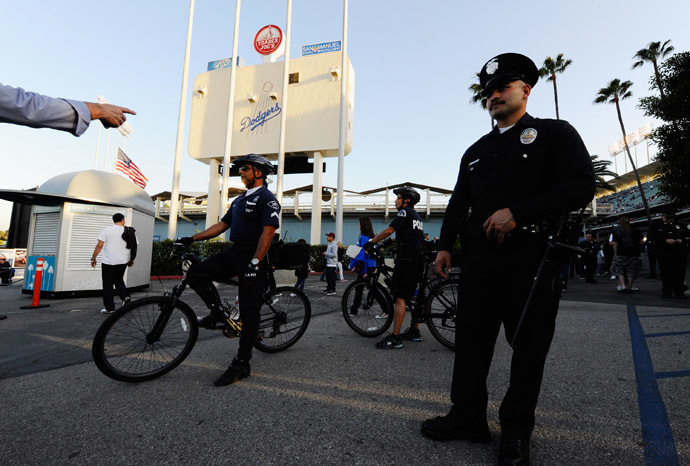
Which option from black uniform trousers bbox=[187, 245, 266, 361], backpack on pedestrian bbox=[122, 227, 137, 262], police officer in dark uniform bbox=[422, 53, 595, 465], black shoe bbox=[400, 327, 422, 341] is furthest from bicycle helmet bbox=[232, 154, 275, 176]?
backpack on pedestrian bbox=[122, 227, 137, 262]

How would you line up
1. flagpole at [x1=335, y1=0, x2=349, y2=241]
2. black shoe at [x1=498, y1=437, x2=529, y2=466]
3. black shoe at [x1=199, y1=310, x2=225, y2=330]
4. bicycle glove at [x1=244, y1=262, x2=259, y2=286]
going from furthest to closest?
flagpole at [x1=335, y1=0, x2=349, y2=241]
black shoe at [x1=199, y1=310, x2=225, y2=330]
bicycle glove at [x1=244, y1=262, x2=259, y2=286]
black shoe at [x1=498, y1=437, x2=529, y2=466]

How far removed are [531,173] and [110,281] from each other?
23.3ft

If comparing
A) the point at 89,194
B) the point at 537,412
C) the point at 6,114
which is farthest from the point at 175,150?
the point at 537,412

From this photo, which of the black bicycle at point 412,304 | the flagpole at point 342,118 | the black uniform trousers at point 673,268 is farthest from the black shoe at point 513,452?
the flagpole at point 342,118

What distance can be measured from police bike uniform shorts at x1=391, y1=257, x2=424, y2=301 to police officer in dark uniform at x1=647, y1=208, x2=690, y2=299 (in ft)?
23.7

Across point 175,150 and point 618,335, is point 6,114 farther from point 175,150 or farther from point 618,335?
point 175,150

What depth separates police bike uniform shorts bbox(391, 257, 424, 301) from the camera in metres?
4.21

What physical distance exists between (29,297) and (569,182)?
36.4 feet

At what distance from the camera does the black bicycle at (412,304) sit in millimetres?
3969

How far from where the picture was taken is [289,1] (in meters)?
20.1

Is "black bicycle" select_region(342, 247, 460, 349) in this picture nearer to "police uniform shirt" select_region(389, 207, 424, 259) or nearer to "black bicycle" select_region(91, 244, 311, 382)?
"police uniform shirt" select_region(389, 207, 424, 259)

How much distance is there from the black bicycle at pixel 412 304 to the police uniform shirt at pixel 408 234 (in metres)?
0.17

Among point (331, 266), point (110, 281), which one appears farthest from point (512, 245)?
point (331, 266)

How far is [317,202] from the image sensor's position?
21.5 meters
